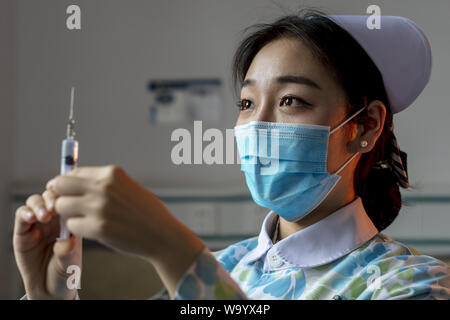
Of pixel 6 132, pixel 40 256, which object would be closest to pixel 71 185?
pixel 40 256

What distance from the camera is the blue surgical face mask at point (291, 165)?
1.03 meters

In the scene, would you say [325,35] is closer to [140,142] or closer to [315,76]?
[315,76]

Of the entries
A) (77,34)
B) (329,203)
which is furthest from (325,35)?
(77,34)

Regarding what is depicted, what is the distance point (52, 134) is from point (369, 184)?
176cm

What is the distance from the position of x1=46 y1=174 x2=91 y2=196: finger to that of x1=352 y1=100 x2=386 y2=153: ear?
0.67 m

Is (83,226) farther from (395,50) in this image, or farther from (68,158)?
(395,50)

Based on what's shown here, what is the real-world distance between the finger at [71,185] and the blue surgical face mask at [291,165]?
0.49 meters

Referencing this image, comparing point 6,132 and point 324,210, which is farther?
point 6,132

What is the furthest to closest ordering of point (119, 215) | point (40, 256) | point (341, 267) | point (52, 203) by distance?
point (341, 267)
point (40, 256)
point (52, 203)
point (119, 215)

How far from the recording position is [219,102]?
7.87 ft

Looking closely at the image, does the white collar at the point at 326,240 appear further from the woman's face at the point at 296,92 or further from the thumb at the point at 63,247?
the thumb at the point at 63,247

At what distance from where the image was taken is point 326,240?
101cm

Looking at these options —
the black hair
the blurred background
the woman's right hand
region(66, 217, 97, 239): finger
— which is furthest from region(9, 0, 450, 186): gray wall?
region(66, 217, 97, 239): finger

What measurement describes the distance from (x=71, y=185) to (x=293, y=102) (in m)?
0.55
